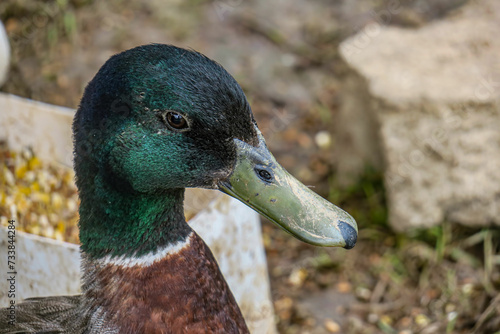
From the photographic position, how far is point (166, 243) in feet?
4.92

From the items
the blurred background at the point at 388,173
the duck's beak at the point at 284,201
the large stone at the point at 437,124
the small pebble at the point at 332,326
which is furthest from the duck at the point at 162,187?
the large stone at the point at 437,124

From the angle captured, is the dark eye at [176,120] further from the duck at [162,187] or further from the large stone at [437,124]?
the large stone at [437,124]

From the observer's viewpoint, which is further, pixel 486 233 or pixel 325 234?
pixel 486 233

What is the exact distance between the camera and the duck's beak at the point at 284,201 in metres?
1.33

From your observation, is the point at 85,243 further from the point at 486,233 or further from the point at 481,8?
the point at 481,8

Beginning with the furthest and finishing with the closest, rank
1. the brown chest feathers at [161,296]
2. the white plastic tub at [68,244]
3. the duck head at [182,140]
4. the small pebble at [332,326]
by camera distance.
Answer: the small pebble at [332,326], the white plastic tub at [68,244], the brown chest feathers at [161,296], the duck head at [182,140]

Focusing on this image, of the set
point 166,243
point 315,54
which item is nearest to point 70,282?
point 166,243

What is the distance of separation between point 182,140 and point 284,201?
255 millimetres

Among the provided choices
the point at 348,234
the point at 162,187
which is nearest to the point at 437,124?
the point at 348,234

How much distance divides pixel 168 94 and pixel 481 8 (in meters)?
2.42

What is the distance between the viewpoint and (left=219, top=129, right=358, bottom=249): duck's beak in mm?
1328

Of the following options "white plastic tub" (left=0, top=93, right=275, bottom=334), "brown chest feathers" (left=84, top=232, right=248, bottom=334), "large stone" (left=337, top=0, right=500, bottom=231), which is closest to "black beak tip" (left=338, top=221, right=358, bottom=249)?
"brown chest feathers" (left=84, top=232, right=248, bottom=334)

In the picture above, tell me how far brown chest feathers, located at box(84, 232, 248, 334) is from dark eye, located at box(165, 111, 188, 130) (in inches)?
13.8

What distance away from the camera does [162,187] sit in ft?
4.60
